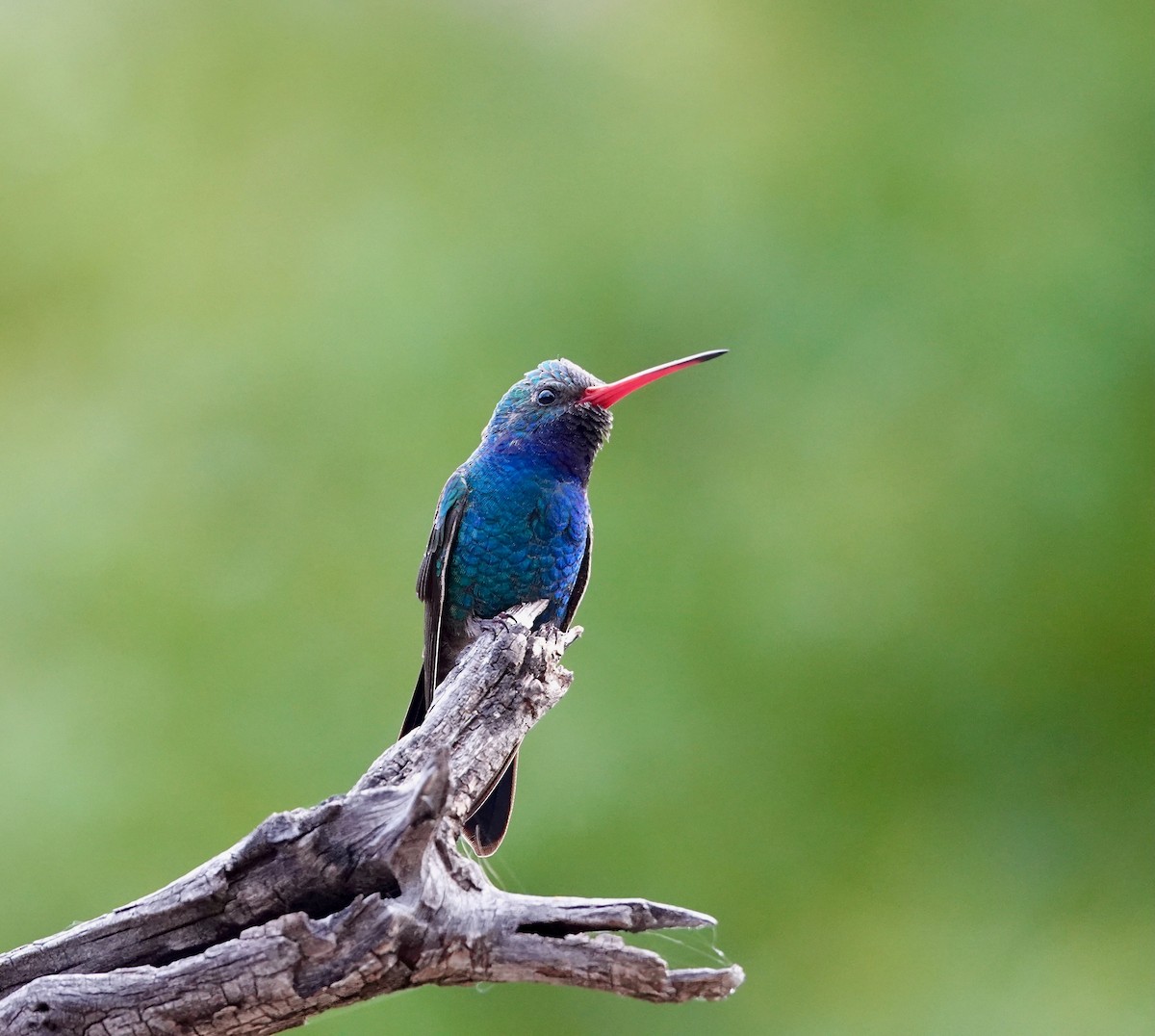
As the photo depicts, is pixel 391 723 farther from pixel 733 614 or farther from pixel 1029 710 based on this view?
pixel 1029 710

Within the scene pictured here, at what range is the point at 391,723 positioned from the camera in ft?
19.7

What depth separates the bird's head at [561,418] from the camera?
12.0 feet

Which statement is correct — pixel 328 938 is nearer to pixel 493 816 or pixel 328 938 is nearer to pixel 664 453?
pixel 493 816

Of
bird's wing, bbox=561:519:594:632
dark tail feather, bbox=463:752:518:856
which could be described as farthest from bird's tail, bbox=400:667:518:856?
bird's wing, bbox=561:519:594:632

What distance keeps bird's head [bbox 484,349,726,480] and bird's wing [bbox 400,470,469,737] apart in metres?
0.18

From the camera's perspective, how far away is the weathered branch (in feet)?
6.20

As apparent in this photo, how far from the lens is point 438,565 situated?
3.73m

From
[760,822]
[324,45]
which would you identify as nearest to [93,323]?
[324,45]

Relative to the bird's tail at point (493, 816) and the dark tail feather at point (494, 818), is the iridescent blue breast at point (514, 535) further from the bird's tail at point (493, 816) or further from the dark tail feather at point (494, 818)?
the dark tail feather at point (494, 818)

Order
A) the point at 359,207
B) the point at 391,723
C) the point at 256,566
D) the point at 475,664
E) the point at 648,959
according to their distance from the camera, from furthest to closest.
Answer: the point at 359,207 < the point at 256,566 < the point at 391,723 < the point at 475,664 < the point at 648,959

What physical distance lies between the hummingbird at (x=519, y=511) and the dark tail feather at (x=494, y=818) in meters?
0.06

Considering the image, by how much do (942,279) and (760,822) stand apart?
288cm

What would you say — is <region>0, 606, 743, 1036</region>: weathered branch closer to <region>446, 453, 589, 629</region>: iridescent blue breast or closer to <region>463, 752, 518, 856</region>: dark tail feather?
<region>463, 752, 518, 856</region>: dark tail feather

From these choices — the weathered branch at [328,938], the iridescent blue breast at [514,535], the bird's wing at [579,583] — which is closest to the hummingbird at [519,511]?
the iridescent blue breast at [514,535]
